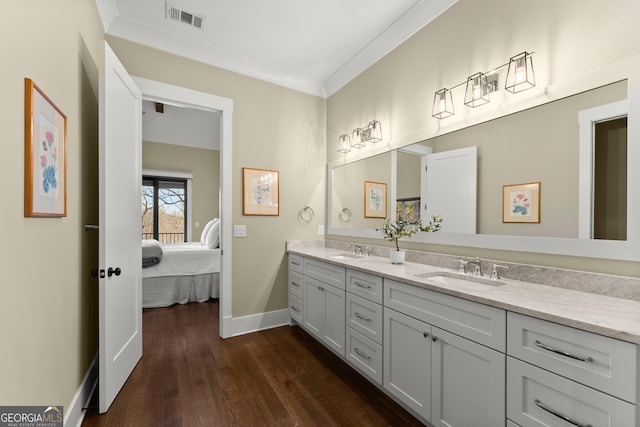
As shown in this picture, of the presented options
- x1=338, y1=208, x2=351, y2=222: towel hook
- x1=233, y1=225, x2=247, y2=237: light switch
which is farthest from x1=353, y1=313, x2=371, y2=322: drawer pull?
x1=233, y1=225, x2=247, y2=237: light switch

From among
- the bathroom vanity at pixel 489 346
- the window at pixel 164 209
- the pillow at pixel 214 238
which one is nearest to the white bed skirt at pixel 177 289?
the pillow at pixel 214 238

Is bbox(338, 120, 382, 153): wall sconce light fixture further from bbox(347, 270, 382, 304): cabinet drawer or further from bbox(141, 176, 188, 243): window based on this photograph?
bbox(141, 176, 188, 243): window

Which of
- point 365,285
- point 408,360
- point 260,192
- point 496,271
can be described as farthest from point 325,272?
point 496,271

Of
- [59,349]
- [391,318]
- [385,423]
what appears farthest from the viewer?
[391,318]

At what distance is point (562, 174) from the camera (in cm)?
152

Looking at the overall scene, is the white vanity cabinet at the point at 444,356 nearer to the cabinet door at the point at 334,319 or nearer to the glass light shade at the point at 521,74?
the cabinet door at the point at 334,319

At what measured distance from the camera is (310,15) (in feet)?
7.85

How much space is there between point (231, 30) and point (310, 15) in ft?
2.42

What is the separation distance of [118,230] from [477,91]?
2.59m

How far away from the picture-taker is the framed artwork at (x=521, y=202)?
5.35ft

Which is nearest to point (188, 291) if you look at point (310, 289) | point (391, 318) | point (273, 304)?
point (273, 304)

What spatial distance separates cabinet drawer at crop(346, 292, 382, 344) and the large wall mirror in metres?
0.72

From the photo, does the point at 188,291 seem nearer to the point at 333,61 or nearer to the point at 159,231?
the point at 159,231

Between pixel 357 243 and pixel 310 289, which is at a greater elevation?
pixel 357 243
